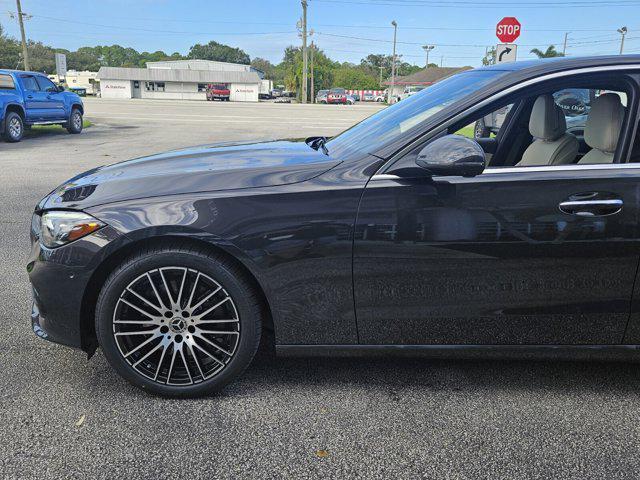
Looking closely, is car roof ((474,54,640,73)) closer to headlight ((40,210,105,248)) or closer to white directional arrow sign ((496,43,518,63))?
headlight ((40,210,105,248))

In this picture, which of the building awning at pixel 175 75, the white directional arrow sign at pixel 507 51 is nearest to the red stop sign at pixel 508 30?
the white directional arrow sign at pixel 507 51

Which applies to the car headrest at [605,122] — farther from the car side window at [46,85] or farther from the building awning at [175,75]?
the building awning at [175,75]

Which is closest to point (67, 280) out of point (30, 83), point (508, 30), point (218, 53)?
point (508, 30)

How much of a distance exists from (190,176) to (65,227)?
63cm

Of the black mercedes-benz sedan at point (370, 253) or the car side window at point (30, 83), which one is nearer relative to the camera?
the black mercedes-benz sedan at point (370, 253)

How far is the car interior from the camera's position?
2709mm

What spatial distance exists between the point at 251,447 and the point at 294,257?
86cm

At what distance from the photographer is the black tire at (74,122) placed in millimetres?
17656

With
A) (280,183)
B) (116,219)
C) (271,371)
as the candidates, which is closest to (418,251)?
(280,183)

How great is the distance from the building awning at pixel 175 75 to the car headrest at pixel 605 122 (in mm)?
78401

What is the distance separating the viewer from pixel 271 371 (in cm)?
310

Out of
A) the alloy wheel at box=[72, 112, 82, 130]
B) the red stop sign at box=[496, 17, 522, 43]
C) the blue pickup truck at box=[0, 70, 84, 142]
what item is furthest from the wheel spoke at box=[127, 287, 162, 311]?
the alloy wheel at box=[72, 112, 82, 130]

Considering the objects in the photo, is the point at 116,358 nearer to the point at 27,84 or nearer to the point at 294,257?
the point at 294,257

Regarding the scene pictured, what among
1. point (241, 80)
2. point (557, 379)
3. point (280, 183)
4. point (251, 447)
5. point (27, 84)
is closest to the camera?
point (251, 447)
